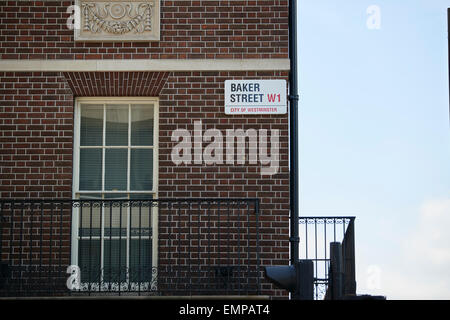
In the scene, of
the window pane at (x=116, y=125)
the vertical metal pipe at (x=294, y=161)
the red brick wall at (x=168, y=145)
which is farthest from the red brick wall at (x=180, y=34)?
the vertical metal pipe at (x=294, y=161)

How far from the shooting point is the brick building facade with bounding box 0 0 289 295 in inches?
494

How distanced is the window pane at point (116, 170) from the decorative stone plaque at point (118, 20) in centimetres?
151

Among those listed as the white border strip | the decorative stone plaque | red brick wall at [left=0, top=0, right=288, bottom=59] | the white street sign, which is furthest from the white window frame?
the white street sign

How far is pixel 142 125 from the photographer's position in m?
12.8

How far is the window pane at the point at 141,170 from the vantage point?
1270cm

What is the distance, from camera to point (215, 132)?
12.6m

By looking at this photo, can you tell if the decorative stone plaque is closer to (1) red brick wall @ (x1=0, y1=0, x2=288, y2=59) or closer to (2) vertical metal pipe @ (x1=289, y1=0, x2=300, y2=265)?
(1) red brick wall @ (x1=0, y1=0, x2=288, y2=59)

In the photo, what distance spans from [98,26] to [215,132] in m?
2.07

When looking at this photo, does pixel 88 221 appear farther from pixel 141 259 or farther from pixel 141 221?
pixel 141 259

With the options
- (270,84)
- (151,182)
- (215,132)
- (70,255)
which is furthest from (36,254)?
(270,84)

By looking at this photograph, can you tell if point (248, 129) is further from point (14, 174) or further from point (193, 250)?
point (14, 174)

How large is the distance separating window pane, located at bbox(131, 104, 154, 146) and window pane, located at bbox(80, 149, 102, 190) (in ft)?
1.64

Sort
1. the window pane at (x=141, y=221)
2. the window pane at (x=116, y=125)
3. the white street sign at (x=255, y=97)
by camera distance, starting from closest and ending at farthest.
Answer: the window pane at (x=141, y=221) < the white street sign at (x=255, y=97) < the window pane at (x=116, y=125)

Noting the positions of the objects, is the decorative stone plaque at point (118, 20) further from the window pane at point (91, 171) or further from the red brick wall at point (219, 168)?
the window pane at point (91, 171)
